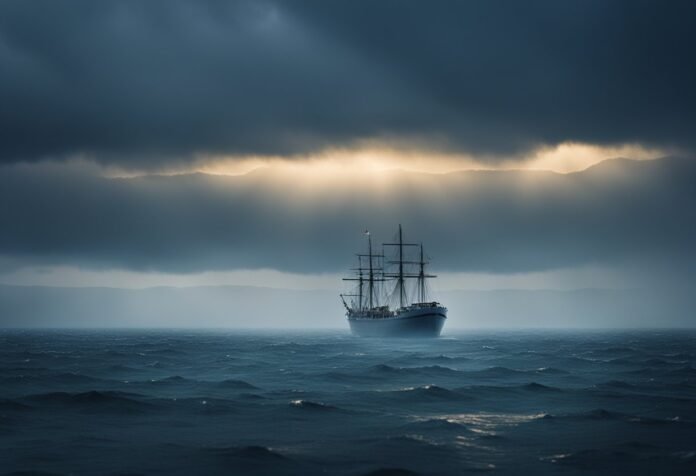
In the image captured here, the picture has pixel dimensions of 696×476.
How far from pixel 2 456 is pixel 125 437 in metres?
5.47

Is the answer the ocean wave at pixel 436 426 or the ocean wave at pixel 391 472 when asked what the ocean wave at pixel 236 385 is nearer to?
the ocean wave at pixel 436 426

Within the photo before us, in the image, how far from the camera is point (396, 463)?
25188 millimetres

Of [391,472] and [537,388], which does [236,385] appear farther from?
[391,472]

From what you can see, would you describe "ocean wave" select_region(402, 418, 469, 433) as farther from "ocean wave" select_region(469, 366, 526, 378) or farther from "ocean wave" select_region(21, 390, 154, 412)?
"ocean wave" select_region(469, 366, 526, 378)

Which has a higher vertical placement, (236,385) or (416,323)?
(416,323)

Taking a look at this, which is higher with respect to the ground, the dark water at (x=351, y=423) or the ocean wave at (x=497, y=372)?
A: the ocean wave at (x=497, y=372)

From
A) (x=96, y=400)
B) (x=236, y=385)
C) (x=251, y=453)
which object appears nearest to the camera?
(x=251, y=453)

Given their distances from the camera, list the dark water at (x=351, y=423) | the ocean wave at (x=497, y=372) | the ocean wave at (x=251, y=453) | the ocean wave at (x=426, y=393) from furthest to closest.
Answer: the ocean wave at (x=497, y=372) < the ocean wave at (x=426, y=393) < the ocean wave at (x=251, y=453) < the dark water at (x=351, y=423)

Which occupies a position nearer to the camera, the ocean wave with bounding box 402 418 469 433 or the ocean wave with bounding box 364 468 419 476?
the ocean wave with bounding box 364 468 419 476

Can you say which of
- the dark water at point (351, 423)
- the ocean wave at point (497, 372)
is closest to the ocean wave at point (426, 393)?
the dark water at point (351, 423)

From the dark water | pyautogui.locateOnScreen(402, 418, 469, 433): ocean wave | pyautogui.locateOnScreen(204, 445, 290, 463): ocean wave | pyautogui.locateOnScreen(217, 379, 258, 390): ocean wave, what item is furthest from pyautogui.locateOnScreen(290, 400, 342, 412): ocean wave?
pyautogui.locateOnScreen(204, 445, 290, 463): ocean wave

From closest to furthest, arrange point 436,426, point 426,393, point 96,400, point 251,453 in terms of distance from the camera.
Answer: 1. point 251,453
2. point 436,426
3. point 96,400
4. point 426,393

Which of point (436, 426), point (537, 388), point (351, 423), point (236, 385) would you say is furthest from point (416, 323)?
point (436, 426)

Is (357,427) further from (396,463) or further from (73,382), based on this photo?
(73,382)
